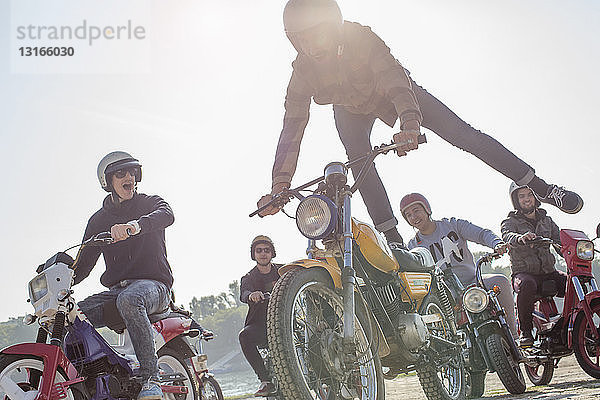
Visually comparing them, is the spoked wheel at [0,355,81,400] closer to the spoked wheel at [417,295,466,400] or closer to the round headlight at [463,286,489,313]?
the spoked wheel at [417,295,466,400]

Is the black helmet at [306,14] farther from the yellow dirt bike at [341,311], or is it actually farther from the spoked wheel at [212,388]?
the spoked wheel at [212,388]

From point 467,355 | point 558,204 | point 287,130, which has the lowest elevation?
point 467,355

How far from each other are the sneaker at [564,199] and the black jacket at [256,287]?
3697 millimetres

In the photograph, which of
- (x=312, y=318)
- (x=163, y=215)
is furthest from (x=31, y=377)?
(x=312, y=318)

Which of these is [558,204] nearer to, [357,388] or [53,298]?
[357,388]

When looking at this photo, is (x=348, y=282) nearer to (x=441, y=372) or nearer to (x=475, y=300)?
(x=441, y=372)

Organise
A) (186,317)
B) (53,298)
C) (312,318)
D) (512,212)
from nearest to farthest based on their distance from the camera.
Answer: (312,318)
(53,298)
(186,317)
(512,212)

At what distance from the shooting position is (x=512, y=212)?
6777 millimetres

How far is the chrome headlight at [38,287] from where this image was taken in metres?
4.08

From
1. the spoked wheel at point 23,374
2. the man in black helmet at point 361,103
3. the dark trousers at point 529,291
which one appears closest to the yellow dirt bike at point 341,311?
the man in black helmet at point 361,103

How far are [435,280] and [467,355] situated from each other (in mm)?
976

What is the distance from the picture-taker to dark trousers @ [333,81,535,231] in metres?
4.32

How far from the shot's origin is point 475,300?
4926 mm

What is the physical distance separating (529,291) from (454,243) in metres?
0.89
